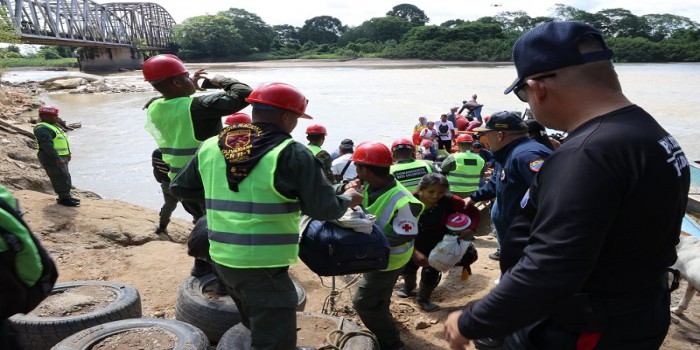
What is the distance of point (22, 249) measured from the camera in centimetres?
177

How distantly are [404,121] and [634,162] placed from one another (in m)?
23.3

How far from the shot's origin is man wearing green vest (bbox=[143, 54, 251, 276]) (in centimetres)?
422

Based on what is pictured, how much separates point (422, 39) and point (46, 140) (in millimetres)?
87811

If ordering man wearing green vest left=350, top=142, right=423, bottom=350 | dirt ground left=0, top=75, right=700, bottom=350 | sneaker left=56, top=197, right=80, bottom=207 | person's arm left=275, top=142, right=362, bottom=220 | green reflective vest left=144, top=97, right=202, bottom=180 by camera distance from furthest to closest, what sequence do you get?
sneaker left=56, top=197, right=80, bottom=207 < dirt ground left=0, top=75, right=700, bottom=350 < green reflective vest left=144, top=97, right=202, bottom=180 < man wearing green vest left=350, top=142, right=423, bottom=350 < person's arm left=275, top=142, right=362, bottom=220

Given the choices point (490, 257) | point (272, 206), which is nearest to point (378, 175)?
point (272, 206)

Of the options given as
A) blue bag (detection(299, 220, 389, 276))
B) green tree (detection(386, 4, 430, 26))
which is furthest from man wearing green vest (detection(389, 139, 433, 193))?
green tree (detection(386, 4, 430, 26))

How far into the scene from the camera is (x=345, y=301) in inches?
204

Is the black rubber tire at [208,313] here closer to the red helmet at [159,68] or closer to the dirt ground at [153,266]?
the dirt ground at [153,266]

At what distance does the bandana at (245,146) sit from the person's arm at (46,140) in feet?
22.7

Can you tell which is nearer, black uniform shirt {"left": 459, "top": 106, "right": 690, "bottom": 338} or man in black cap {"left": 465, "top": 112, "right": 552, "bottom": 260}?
black uniform shirt {"left": 459, "top": 106, "right": 690, "bottom": 338}

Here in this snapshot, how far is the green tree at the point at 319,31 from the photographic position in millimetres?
114938

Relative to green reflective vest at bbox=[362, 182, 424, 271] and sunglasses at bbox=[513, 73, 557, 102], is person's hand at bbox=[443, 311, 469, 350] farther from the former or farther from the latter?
green reflective vest at bbox=[362, 182, 424, 271]

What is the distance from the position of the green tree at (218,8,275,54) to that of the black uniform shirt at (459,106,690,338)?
9998 centimetres

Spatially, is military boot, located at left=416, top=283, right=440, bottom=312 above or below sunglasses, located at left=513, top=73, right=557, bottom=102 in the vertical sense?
below
